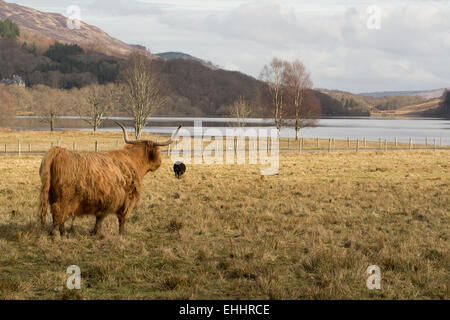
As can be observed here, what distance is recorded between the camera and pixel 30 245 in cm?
729

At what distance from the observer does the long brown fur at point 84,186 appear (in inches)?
280

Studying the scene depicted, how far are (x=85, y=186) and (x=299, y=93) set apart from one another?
154 ft

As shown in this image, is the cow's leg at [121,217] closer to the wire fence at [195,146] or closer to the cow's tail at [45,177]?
the cow's tail at [45,177]

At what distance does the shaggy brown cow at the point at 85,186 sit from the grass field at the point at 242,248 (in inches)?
20.0

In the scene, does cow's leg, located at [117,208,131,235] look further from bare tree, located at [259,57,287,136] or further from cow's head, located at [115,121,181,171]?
bare tree, located at [259,57,287,136]

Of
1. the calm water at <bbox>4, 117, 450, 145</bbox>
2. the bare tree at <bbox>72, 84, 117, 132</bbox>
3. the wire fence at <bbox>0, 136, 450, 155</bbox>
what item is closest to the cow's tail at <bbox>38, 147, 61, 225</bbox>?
the wire fence at <bbox>0, 136, 450, 155</bbox>

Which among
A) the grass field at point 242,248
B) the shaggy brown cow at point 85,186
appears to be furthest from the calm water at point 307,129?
the shaggy brown cow at point 85,186

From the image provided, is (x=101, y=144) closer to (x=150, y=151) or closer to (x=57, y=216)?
(x=150, y=151)

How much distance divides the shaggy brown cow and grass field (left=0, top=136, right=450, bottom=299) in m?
0.51

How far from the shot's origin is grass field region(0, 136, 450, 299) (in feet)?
17.7

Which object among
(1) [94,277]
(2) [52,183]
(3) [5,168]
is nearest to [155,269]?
(1) [94,277]

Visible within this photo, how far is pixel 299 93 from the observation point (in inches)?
2050
